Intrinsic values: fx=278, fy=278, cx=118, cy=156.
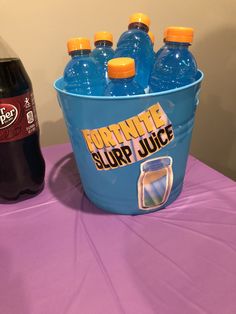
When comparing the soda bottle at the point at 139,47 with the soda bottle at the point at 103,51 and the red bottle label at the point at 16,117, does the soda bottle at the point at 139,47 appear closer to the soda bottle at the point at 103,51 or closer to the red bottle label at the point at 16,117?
the soda bottle at the point at 103,51

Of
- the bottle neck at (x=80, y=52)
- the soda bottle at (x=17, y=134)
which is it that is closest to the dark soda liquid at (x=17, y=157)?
the soda bottle at (x=17, y=134)

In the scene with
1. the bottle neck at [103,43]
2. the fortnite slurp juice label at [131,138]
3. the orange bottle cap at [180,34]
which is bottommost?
the fortnite slurp juice label at [131,138]

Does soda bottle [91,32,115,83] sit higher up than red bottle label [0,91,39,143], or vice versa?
soda bottle [91,32,115,83]

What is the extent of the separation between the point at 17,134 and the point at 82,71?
0.16 meters

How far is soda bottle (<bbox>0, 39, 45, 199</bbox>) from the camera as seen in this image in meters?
0.47

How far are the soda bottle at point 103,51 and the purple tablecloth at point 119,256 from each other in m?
0.26

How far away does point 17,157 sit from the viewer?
510mm

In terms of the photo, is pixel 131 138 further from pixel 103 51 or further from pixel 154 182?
pixel 103 51

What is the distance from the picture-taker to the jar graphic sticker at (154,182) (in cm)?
45

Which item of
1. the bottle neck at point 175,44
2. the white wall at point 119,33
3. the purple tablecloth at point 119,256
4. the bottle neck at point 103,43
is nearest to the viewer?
the purple tablecloth at point 119,256

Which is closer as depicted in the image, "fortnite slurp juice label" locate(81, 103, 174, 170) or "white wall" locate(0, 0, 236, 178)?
"fortnite slurp juice label" locate(81, 103, 174, 170)

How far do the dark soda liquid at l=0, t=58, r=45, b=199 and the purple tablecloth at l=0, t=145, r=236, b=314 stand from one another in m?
0.03

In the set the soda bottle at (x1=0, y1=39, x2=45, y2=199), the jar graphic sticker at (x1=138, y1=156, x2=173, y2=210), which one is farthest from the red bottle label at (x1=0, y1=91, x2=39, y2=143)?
the jar graphic sticker at (x1=138, y1=156, x2=173, y2=210)

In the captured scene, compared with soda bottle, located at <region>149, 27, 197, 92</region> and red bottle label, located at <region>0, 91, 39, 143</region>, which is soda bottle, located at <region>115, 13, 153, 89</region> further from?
red bottle label, located at <region>0, 91, 39, 143</region>
